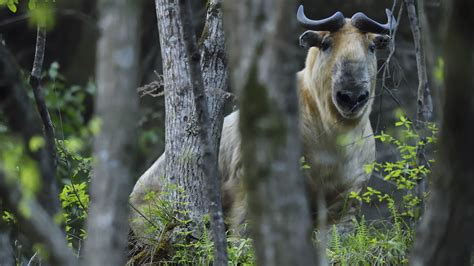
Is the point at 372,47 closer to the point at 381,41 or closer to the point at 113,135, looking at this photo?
the point at 381,41

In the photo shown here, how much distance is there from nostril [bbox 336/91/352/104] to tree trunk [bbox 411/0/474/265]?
13.9 feet

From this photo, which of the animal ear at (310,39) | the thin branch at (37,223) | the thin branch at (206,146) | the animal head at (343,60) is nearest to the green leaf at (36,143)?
the thin branch at (37,223)

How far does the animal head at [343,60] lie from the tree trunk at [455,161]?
414 cm

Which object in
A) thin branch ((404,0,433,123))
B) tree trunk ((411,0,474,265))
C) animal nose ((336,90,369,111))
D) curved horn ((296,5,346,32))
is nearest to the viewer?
tree trunk ((411,0,474,265))

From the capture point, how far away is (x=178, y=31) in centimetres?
654

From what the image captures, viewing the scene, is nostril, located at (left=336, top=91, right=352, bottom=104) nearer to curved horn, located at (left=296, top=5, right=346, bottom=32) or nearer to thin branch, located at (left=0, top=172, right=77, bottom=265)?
Result: curved horn, located at (left=296, top=5, right=346, bottom=32)

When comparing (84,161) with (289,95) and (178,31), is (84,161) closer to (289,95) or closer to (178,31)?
(178,31)

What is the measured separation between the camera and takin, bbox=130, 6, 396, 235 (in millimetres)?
7621

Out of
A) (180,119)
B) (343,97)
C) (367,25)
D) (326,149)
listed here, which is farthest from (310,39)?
(180,119)

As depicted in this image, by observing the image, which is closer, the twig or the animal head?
the twig

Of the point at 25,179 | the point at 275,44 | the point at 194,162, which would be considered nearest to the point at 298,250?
the point at 275,44

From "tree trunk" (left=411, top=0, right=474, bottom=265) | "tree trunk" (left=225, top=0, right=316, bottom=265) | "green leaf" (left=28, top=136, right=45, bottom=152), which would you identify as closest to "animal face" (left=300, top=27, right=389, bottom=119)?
"tree trunk" (left=411, top=0, right=474, bottom=265)

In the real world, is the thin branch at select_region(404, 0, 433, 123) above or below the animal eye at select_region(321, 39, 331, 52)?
below

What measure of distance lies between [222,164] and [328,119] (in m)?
1.11
